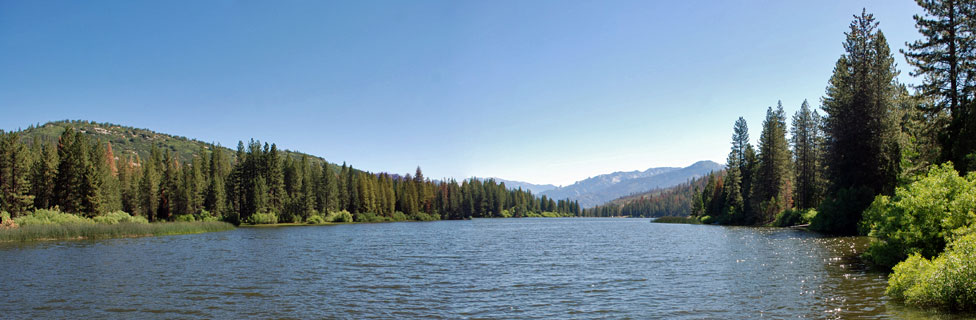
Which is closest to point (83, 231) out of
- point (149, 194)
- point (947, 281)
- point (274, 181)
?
point (274, 181)

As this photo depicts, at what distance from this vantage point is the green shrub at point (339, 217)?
115 m

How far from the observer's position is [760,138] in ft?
282

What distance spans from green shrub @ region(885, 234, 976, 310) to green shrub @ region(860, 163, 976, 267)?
2.39m

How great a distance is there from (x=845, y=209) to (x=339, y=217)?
98.1 m

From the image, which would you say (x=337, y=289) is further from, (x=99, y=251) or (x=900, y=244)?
(x=99, y=251)

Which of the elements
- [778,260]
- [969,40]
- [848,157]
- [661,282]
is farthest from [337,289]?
[848,157]

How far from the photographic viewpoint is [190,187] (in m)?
103

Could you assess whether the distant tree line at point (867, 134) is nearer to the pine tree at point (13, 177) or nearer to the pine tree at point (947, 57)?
the pine tree at point (947, 57)

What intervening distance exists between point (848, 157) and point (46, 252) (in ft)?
237

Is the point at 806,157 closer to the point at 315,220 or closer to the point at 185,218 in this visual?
the point at 315,220

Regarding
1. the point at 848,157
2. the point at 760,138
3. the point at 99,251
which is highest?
the point at 760,138

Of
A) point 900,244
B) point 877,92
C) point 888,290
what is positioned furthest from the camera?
point 877,92

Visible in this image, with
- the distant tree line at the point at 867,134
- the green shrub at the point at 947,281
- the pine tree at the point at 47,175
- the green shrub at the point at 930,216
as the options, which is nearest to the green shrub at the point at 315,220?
the pine tree at the point at 47,175

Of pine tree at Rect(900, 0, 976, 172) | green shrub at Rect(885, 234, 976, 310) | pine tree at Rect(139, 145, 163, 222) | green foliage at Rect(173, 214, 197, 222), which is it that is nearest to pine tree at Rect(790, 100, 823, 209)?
pine tree at Rect(900, 0, 976, 172)
